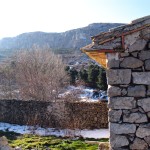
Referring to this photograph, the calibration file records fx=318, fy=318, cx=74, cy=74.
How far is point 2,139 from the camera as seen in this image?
27.1 ft

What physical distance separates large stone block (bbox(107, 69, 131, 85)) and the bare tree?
60.4 ft

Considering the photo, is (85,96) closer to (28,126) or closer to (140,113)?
(28,126)

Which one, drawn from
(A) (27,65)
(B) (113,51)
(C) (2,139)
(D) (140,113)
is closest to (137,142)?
(D) (140,113)

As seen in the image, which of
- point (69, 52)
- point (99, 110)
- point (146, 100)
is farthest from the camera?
point (69, 52)

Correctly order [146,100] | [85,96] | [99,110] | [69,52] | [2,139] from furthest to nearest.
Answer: [69,52] → [85,96] → [99,110] → [2,139] → [146,100]

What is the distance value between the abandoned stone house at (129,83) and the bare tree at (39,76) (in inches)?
724

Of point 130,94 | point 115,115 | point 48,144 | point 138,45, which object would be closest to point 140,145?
point 115,115

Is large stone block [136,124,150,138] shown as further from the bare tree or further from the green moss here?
the bare tree

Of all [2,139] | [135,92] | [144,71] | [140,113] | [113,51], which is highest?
[113,51]

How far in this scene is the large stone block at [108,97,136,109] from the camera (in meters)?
5.75

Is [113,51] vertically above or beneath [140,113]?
above

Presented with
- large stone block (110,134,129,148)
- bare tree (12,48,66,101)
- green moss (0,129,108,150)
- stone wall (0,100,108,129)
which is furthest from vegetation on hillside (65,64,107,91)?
large stone block (110,134,129,148)

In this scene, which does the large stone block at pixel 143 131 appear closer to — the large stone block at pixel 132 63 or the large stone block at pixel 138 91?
the large stone block at pixel 138 91

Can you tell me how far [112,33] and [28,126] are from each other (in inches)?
507
